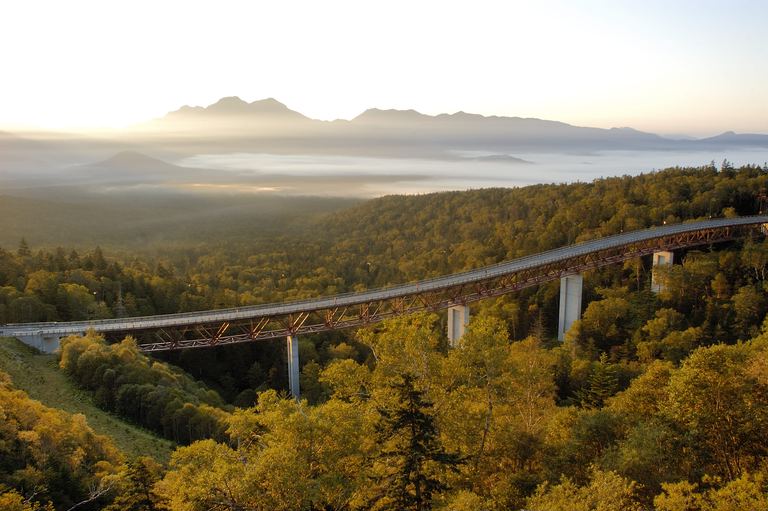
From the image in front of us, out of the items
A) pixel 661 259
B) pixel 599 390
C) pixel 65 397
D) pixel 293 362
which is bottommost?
pixel 293 362

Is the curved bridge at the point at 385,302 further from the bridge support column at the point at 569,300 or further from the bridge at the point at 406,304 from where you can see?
the bridge support column at the point at 569,300

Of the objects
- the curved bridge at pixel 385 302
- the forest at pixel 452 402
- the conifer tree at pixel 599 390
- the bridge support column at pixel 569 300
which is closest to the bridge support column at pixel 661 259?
the curved bridge at pixel 385 302

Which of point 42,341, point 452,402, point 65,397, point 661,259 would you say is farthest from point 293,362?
point 661,259

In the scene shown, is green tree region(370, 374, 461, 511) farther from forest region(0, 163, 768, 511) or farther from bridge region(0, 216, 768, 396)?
bridge region(0, 216, 768, 396)

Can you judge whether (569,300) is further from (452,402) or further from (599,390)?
(452,402)

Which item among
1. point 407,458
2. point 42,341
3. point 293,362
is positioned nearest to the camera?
point 407,458

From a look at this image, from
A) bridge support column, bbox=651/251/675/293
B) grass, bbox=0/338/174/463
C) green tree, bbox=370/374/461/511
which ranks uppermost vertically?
green tree, bbox=370/374/461/511

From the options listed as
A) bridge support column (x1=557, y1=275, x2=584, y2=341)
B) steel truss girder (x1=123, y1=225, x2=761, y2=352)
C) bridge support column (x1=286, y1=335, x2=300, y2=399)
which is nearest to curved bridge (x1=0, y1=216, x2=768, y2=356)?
steel truss girder (x1=123, y1=225, x2=761, y2=352)
